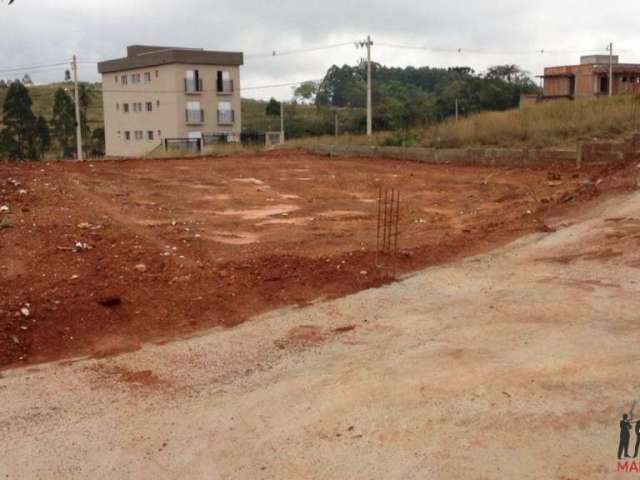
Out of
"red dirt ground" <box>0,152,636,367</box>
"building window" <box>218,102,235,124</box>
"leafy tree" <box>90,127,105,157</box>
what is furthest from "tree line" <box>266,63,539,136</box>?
"leafy tree" <box>90,127,105,157</box>

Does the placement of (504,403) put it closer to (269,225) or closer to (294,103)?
(269,225)

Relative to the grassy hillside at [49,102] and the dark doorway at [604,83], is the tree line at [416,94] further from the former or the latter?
the grassy hillside at [49,102]

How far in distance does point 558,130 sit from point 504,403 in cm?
1470

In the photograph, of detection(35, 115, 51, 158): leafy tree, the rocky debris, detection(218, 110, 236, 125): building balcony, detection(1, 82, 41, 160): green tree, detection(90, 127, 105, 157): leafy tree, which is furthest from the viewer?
detection(90, 127, 105, 157): leafy tree

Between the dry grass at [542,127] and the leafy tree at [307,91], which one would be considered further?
the leafy tree at [307,91]

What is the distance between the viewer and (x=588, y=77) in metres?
52.8

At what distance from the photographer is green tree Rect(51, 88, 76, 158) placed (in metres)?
54.3

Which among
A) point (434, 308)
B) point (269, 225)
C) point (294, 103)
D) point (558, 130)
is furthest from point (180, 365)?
point (294, 103)

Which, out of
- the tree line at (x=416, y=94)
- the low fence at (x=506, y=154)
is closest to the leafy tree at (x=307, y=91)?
the tree line at (x=416, y=94)

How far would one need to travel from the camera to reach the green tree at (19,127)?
49.3m

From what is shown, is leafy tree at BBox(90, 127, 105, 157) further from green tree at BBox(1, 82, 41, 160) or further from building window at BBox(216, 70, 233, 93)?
building window at BBox(216, 70, 233, 93)

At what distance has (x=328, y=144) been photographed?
24141 millimetres

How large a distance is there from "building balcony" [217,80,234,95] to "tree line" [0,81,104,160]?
413 inches

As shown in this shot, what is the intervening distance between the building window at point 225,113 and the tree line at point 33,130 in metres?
10.2
